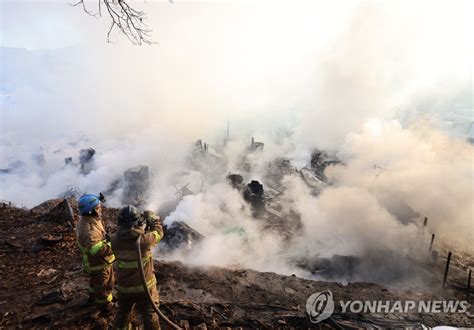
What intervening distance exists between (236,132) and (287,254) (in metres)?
44.7

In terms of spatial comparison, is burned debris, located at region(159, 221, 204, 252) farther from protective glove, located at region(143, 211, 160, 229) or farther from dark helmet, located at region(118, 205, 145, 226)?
dark helmet, located at region(118, 205, 145, 226)

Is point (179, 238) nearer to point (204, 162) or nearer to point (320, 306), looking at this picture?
point (320, 306)

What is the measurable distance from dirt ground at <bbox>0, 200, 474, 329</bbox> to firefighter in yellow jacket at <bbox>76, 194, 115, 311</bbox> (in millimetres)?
312

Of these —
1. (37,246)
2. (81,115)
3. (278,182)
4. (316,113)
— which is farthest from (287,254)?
(81,115)

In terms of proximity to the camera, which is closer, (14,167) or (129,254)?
(129,254)

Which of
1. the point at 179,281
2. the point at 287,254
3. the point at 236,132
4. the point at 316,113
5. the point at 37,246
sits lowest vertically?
the point at 37,246

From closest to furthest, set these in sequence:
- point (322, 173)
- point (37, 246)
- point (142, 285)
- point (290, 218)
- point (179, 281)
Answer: point (142, 285)
point (179, 281)
point (37, 246)
point (290, 218)
point (322, 173)

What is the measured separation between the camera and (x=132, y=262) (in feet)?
10.6

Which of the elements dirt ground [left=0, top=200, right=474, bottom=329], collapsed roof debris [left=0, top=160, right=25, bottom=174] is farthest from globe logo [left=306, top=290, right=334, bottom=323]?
collapsed roof debris [left=0, top=160, right=25, bottom=174]

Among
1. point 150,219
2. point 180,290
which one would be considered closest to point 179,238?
point 180,290

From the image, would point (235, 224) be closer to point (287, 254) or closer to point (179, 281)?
point (287, 254)

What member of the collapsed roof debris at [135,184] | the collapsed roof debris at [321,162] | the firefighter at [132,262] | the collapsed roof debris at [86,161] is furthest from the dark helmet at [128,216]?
the collapsed roof debris at [86,161]

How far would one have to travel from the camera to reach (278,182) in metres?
30.7

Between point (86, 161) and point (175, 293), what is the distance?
33399 millimetres
